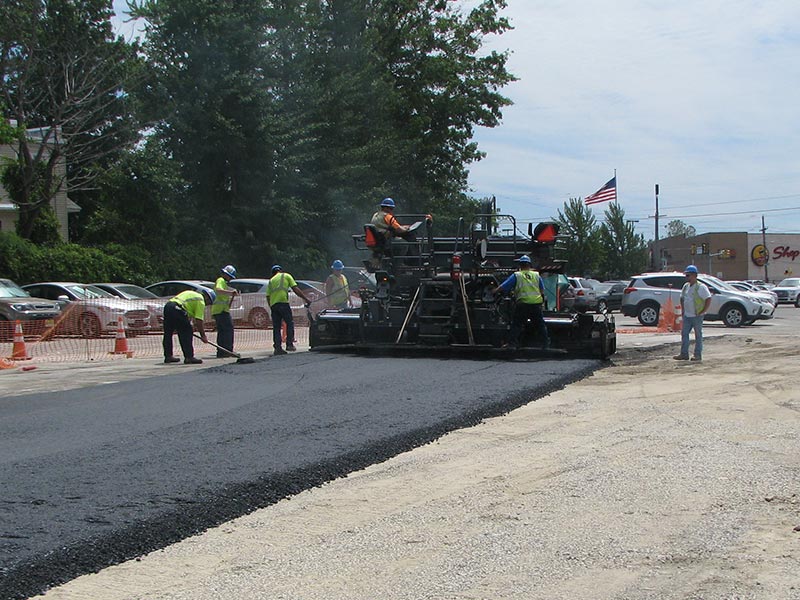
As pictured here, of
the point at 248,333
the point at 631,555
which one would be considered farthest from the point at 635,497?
the point at 248,333

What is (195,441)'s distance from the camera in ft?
24.1

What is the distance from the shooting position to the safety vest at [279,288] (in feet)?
53.5

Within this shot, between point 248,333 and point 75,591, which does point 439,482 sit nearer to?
point 75,591

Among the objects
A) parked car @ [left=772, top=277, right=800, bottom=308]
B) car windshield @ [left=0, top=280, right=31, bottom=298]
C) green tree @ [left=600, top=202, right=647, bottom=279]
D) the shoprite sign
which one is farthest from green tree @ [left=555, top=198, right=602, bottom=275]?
car windshield @ [left=0, top=280, right=31, bottom=298]

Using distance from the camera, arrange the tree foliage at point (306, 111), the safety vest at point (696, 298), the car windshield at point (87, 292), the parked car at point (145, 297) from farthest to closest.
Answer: the tree foliage at point (306, 111) → the car windshield at point (87, 292) → the parked car at point (145, 297) → the safety vest at point (696, 298)

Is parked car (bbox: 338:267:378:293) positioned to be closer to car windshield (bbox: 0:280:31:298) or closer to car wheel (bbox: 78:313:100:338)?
car wheel (bbox: 78:313:100:338)

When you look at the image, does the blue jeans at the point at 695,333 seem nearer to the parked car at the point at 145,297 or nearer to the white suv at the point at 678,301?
the white suv at the point at 678,301

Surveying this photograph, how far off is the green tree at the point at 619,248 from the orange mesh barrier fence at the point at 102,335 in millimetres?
53818

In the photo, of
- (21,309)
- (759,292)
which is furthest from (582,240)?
(21,309)

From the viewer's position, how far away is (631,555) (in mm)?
4832

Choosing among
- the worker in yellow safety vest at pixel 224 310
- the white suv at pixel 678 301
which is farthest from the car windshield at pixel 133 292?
the white suv at pixel 678 301

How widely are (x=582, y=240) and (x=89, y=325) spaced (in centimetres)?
5242

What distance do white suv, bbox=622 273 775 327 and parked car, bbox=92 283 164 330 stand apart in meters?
13.8

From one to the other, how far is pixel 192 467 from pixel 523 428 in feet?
11.1
